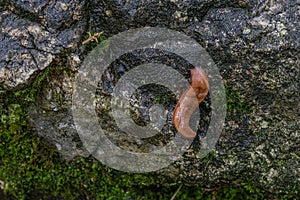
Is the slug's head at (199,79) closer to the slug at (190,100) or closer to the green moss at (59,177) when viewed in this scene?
the slug at (190,100)

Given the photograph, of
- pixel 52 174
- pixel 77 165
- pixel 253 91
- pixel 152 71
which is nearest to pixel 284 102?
pixel 253 91

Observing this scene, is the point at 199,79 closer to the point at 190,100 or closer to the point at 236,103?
the point at 190,100

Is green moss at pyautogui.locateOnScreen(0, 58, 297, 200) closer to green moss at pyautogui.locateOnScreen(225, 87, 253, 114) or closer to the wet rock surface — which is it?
the wet rock surface

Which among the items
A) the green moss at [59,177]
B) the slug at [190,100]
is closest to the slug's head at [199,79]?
the slug at [190,100]

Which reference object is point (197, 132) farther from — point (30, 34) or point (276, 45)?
point (30, 34)

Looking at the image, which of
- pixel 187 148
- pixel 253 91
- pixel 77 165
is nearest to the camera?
pixel 253 91
